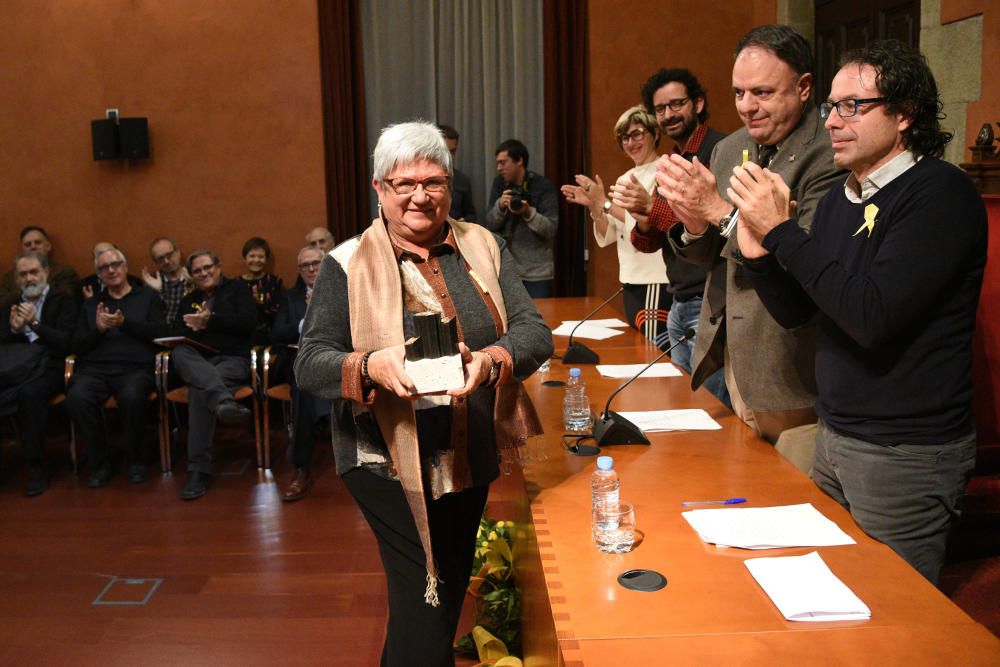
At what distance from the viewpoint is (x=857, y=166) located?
1949 millimetres

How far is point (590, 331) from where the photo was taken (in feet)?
14.0

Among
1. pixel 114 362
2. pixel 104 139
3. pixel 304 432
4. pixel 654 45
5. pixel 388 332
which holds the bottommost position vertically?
pixel 304 432

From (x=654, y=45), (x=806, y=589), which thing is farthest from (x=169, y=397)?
(x=806, y=589)

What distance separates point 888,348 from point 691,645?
2.50ft

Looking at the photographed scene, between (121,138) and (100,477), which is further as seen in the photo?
(121,138)

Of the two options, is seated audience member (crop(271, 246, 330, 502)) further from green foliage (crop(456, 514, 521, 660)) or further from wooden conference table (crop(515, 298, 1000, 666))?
wooden conference table (crop(515, 298, 1000, 666))

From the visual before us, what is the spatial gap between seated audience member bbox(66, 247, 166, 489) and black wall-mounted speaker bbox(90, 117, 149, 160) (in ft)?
4.08

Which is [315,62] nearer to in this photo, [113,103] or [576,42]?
[113,103]

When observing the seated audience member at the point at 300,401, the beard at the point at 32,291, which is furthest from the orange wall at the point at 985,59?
the beard at the point at 32,291

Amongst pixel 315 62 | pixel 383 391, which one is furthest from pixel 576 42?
pixel 383 391

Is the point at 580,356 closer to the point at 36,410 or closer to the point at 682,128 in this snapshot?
the point at 682,128

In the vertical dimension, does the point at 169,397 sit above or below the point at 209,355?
below

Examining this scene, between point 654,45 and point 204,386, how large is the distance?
391 cm

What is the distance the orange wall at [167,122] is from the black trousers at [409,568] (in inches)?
186
